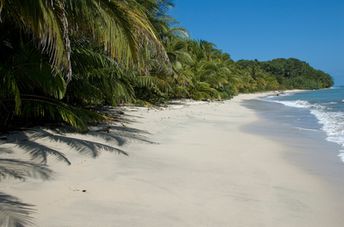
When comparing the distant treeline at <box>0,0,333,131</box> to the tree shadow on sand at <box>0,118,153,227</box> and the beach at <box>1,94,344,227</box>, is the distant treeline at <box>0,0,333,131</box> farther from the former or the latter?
the beach at <box>1,94,344,227</box>

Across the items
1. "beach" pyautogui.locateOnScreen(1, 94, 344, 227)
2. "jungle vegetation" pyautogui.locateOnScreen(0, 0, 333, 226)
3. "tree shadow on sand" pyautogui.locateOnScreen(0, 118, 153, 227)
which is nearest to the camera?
"tree shadow on sand" pyautogui.locateOnScreen(0, 118, 153, 227)

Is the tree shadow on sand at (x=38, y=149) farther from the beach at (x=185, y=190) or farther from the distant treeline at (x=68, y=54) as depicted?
the distant treeline at (x=68, y=54)

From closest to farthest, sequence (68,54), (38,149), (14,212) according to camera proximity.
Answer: (14,212) < (68,54) < (38,149)

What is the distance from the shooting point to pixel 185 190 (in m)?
5.18

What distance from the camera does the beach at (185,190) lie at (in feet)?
13.8

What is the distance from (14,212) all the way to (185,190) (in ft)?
6.87

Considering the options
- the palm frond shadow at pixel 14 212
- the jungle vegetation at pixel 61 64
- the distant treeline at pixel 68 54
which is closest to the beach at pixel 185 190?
the palm frond shadow at pixel 14 212

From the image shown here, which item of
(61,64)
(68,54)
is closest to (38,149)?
(61,64)

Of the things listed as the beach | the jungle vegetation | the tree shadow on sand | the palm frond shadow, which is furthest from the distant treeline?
the palm frond shadow

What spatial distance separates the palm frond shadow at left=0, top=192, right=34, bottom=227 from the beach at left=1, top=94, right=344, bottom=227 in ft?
0.28

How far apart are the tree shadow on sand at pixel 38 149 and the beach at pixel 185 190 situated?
0.15 meters

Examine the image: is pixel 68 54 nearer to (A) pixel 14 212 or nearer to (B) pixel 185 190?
(A) pixel 14 212

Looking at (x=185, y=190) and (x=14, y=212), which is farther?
(x=185, y=190)

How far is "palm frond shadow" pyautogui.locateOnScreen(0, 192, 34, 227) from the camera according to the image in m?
3.66
